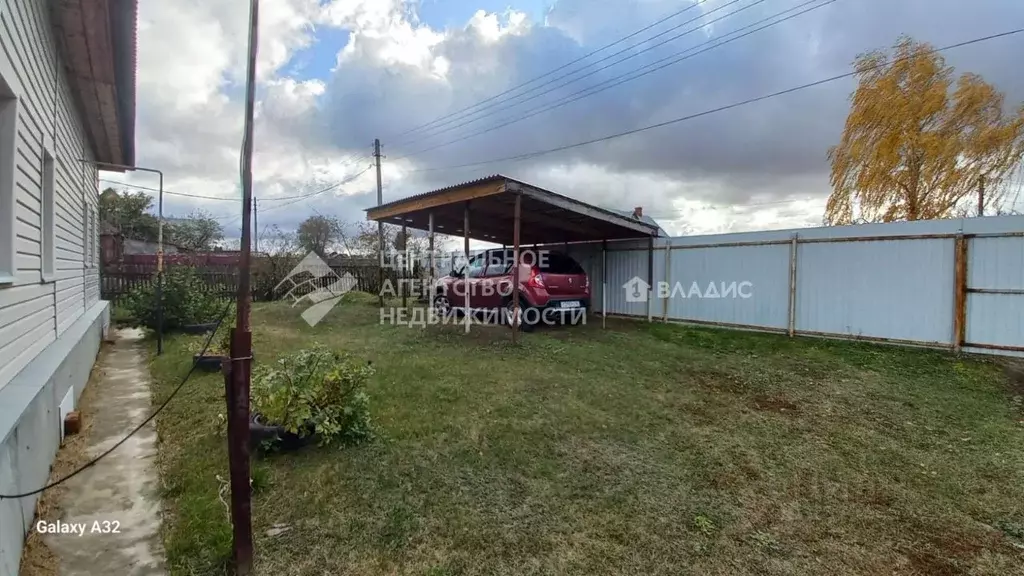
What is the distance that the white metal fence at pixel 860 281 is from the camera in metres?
5.66

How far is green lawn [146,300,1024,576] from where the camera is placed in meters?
2.18

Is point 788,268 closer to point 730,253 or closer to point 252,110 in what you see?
point 730,253

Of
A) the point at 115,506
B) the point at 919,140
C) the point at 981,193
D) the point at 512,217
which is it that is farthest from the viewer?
the point at 919,140

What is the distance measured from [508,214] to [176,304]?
6.20 metres

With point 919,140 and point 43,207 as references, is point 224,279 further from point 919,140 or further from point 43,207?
point 919,140

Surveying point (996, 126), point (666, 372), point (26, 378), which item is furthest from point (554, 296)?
point (996, 126)

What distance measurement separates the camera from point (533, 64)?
1134cm

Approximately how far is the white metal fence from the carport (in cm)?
99

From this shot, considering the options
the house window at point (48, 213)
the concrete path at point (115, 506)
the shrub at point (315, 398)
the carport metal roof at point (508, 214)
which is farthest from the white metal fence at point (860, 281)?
the house window at point (48, 213)

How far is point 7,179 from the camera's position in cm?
261

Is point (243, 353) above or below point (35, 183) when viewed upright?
below

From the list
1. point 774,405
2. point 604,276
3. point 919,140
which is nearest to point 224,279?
point 604,276

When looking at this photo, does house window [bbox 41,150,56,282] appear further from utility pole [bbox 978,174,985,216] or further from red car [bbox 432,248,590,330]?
utility pole [bbox 978,174,985,216]

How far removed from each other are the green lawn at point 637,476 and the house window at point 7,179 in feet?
5.18
